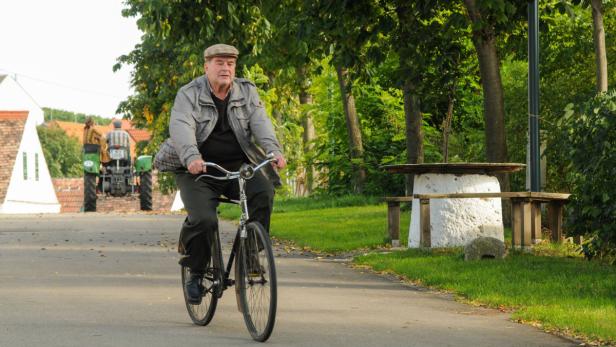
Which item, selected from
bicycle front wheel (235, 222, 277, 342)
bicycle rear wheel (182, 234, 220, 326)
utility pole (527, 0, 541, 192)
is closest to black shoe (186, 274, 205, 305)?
bicycle rear wheel (182, 234, 220, 326)

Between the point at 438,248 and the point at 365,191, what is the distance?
65.4 ft

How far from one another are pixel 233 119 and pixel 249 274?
106 cm

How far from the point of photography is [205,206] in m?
9.03

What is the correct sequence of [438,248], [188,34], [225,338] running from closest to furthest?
[225,338], [438,248], [188,34]

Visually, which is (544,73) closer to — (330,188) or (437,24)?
(437,24)

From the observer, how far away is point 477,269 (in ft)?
44.2

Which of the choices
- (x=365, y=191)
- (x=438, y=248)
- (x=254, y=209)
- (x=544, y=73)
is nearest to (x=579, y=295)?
(x=254, y=209)

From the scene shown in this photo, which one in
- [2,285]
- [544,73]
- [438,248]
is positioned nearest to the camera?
[2,285]

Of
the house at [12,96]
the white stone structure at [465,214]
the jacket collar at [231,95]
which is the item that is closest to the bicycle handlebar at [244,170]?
the jacket collar at [231,95]

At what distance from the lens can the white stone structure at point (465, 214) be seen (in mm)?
16328

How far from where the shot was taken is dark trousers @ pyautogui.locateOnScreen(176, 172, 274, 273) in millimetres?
8898

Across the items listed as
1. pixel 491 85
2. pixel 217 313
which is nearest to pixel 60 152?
pixel 491 85

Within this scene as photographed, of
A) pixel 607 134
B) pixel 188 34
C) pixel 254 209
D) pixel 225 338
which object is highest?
pixel 188 34

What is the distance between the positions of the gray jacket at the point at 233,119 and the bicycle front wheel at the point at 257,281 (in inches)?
22.6
